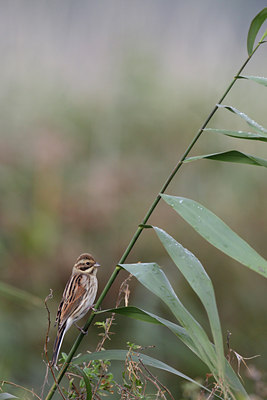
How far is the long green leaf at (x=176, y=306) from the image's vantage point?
1.25 metres

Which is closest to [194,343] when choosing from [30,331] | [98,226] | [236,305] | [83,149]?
[30,331]

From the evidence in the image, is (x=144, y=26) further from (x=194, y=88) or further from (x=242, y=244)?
(x=242, y=244)

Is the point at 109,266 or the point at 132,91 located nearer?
the point at 109,266

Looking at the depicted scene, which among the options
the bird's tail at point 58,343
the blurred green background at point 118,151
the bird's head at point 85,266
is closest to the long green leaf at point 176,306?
the bird's tail at point 58,343

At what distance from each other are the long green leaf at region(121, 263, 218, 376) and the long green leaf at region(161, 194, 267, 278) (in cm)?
13

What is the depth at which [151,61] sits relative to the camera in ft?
18.1

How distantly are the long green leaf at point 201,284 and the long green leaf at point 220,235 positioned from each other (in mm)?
57

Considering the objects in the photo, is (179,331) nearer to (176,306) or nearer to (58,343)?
(176,306)

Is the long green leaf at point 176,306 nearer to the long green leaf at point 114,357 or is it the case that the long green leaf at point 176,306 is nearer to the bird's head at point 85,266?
the long green leaf at point 114,357

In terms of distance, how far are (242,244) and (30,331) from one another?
265 cm

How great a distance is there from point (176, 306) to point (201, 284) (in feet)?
0.26

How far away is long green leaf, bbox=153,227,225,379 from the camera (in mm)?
1175

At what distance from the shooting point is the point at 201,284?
1263mm

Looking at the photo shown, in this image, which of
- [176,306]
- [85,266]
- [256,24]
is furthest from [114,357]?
[256,24]
